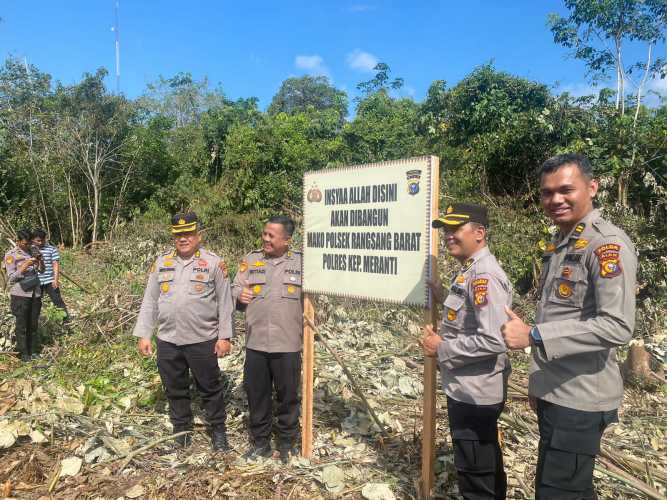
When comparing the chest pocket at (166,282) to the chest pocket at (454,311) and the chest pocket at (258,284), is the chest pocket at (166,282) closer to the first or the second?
the chest pocket at (258,284)

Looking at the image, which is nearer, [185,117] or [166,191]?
[166,191]

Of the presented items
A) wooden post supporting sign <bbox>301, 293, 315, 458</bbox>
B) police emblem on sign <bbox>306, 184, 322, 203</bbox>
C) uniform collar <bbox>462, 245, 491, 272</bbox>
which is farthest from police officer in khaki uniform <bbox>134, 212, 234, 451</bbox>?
uniform collar <bbox>462, 245, 491, 272</bbox>

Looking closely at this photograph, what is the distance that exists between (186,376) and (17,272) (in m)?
3.50

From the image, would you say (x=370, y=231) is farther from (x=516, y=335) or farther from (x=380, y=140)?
(x=380, y=140)

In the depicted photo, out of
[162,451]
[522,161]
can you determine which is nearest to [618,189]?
[522,161]

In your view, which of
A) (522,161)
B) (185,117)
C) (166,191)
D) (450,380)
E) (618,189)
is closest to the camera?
(450,380)

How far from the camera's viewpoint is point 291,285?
3.45 m

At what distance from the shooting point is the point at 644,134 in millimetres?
8148

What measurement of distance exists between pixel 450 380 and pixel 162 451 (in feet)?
7.61

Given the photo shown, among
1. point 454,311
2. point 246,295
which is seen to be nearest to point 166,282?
point 246,295

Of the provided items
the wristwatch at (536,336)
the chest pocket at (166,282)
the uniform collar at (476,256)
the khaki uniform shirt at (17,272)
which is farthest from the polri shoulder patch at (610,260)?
the khaki uniform shirt at (17,272)

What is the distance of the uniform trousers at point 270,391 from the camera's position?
342 centimetres

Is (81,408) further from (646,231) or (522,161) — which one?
(522,161)

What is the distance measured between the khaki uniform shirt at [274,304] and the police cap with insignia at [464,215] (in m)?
1.39
